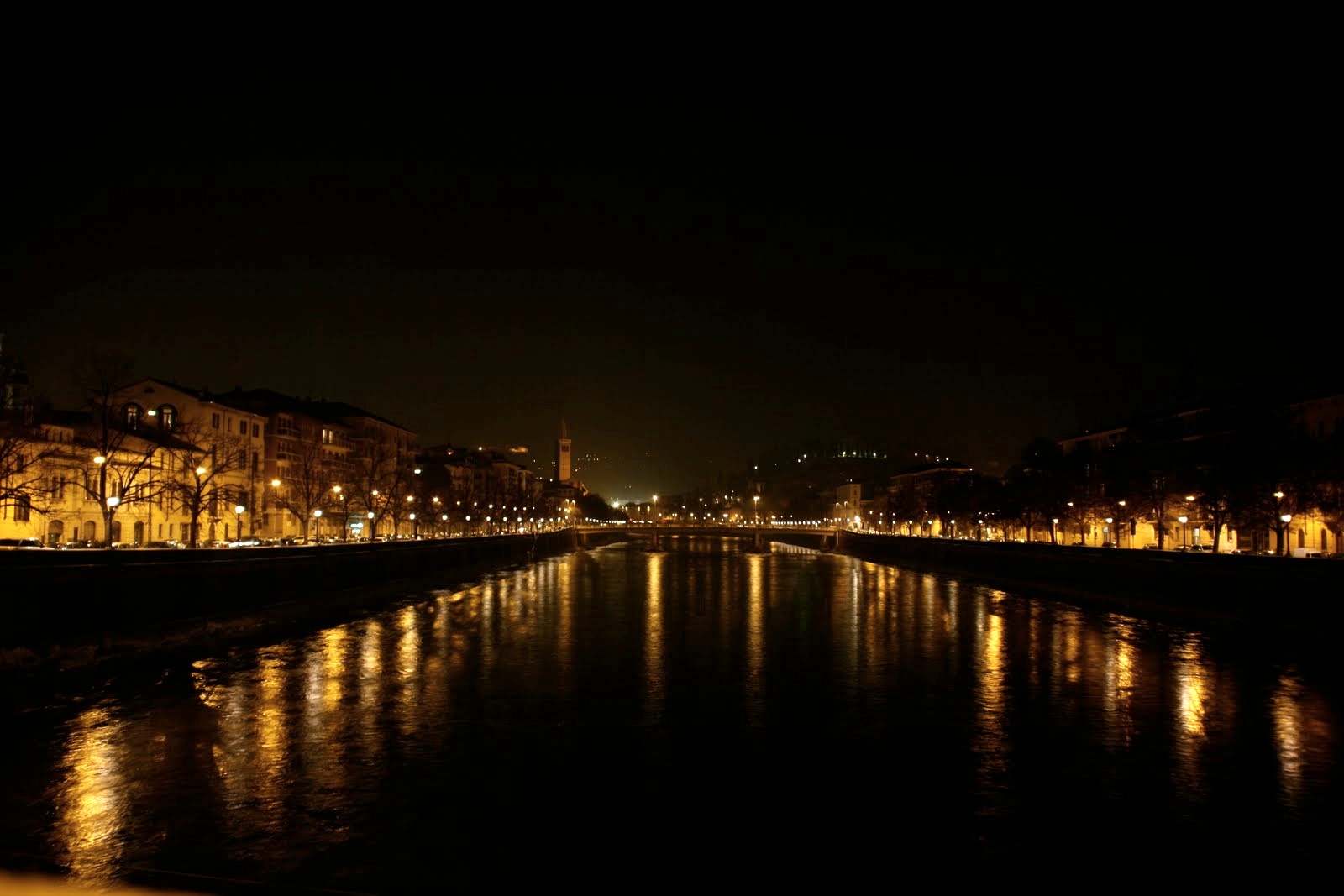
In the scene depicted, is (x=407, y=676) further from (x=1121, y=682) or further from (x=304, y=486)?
(x=304, y=486)

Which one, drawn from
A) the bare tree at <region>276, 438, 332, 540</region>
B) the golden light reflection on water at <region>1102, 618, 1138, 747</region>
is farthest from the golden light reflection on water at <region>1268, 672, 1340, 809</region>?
the bare tree at <region>276, 438, 332, 540</region>

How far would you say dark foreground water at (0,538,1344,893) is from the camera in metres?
9.36

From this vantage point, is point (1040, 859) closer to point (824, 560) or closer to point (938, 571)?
point (938, 571)

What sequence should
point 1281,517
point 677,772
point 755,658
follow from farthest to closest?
1. point 1281,517
2. point 755,658
3. point 677,772

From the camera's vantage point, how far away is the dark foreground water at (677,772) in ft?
30.7

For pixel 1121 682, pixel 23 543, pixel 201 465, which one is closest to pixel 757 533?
→ pixel 201 465

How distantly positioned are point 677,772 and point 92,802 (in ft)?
22.8

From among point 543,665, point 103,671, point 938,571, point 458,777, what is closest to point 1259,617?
point 543,665

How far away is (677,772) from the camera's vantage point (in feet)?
42.2

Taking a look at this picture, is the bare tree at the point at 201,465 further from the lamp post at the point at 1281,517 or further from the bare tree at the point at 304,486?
the lamp post at the point at 1281,517

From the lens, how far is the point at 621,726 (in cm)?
1575

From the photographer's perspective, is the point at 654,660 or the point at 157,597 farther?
the point at 157,597

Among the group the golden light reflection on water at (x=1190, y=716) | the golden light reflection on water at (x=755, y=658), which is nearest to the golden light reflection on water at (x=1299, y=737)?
the golden light reflection on water at (x=1190, y=716)

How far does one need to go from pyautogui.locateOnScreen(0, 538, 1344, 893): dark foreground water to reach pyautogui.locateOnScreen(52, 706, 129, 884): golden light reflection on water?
5 cm
